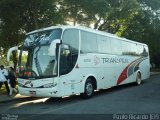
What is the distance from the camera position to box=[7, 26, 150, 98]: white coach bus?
1501cm

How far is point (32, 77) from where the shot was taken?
15.3 metres

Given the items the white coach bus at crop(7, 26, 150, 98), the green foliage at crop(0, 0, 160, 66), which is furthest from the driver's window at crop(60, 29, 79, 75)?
the green foliage at crop(0, 0, 160, 66)

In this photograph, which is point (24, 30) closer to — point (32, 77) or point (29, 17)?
point (29, 17)

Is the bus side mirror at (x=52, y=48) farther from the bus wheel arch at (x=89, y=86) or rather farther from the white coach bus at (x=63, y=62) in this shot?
the bus wheel arch at (x=89, y=86)

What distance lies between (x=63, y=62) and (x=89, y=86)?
260 centimetres

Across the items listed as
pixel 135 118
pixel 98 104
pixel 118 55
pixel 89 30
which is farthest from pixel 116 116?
pixel 118 55

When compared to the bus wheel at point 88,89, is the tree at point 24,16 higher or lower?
higher

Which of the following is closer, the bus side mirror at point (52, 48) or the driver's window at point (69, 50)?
the bus side mirror at point (52, 48)

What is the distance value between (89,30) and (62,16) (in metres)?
6.48

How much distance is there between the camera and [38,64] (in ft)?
50.1

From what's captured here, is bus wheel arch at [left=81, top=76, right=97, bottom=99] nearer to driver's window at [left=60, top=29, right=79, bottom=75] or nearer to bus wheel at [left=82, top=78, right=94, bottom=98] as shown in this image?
bus wheel at [left=82, top=78, right=94, bottom=98]

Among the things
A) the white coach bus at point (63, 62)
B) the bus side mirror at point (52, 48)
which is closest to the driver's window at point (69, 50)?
the white coach bus at point (63, 62)

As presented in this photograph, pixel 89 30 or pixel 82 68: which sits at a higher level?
pixel 89 30

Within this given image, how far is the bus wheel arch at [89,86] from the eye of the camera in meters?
16.9
